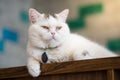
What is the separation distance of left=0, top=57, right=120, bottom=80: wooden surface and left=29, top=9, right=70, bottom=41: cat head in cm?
11

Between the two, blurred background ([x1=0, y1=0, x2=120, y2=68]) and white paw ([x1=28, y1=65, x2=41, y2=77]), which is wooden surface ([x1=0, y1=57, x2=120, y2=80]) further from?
blurred background ([x1=0, y1=0, x2=120, y2=68])

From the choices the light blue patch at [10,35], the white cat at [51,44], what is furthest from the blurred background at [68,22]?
the white cat at [51,44]

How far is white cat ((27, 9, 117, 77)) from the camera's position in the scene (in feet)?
3.13

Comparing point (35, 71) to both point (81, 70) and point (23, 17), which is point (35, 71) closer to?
point (81, 70)

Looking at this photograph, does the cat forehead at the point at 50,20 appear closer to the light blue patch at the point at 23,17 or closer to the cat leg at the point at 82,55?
the cat leg at the point at 82,55

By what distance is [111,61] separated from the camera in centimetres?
80

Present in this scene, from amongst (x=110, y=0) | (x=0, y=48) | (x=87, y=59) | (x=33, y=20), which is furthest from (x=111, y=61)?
(x=0, y=48)

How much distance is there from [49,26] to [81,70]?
225 mm

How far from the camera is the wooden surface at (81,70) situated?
31.7 inches

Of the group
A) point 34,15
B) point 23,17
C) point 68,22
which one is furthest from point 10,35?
point 34,15

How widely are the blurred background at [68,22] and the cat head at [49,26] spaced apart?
0.42m

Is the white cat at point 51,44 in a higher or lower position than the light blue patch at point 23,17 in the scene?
lower

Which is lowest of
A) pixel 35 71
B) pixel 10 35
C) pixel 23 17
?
pixel 35 71

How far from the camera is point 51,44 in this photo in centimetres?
97
